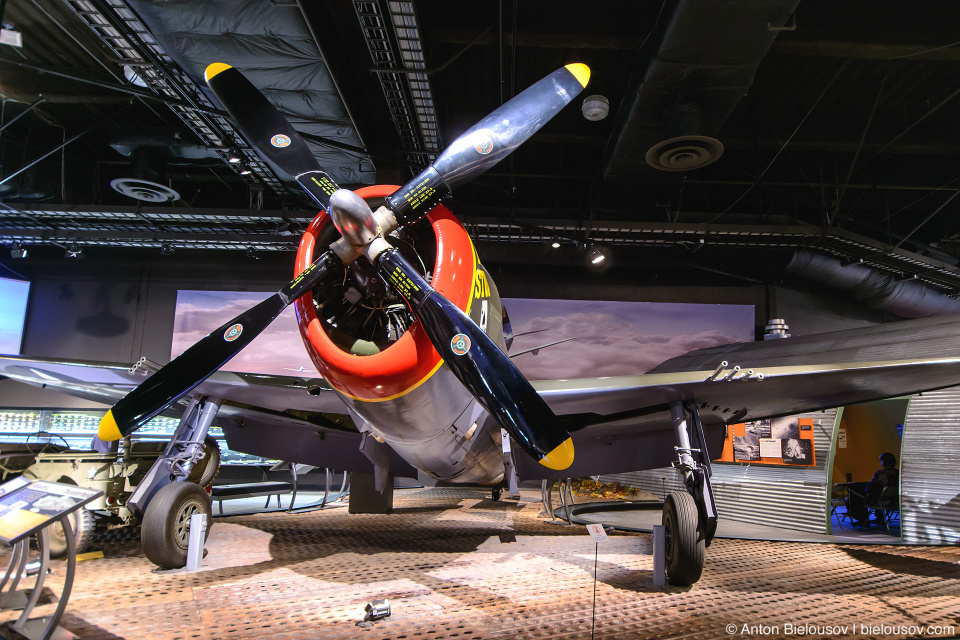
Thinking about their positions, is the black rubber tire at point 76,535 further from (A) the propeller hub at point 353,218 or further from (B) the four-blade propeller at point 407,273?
(A) the propeller hub at point 353,218

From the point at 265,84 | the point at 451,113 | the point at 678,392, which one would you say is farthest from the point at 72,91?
the point at 678,392

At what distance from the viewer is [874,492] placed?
7.79 meters

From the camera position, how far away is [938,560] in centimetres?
496

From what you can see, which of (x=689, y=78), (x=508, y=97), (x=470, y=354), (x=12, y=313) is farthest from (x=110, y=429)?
(x=12, y=313)

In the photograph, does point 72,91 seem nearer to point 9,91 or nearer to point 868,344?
point 9,91

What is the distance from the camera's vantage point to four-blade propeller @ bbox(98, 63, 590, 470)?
2500 millimetres

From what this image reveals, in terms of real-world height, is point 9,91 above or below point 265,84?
above

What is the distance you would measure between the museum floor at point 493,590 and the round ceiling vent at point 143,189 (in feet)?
18.1

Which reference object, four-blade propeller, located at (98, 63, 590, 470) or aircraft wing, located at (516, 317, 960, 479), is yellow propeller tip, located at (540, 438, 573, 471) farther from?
aircraft wing, located at (516, 317, 960, 479)

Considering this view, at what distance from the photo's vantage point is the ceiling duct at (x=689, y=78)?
4254 mm

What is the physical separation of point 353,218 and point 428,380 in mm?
988

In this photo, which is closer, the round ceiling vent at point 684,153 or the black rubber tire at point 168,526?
the black rubber tire at point 168,526

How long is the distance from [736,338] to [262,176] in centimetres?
984

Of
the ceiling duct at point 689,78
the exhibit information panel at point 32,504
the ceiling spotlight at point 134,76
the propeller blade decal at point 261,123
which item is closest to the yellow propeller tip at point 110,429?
the exhibit information panel at point 32,504
